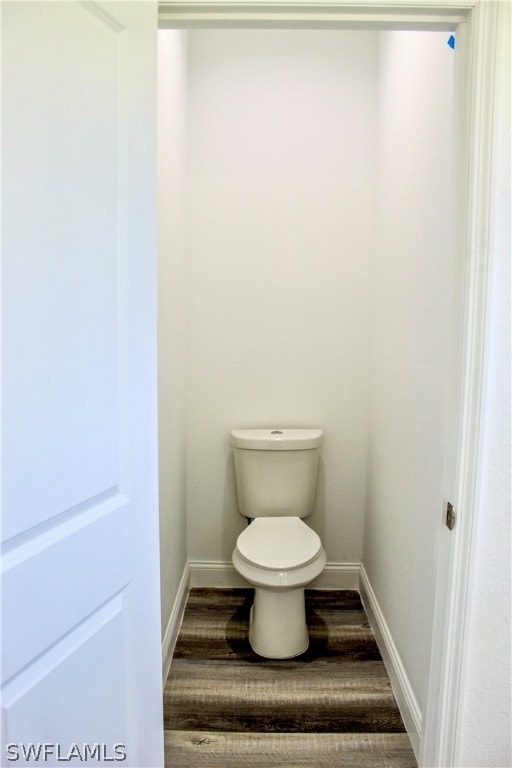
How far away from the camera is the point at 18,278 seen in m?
0.79

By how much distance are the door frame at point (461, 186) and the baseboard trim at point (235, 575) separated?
1.26 metres

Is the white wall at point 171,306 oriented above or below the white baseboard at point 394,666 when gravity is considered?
above

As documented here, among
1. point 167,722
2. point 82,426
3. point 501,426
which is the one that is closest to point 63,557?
point 82,426

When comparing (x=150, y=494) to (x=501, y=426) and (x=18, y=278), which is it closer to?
(x=18, y=278)

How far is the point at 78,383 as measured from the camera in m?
0.89

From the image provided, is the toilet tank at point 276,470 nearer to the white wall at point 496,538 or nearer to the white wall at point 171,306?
the white wall at point 171,306

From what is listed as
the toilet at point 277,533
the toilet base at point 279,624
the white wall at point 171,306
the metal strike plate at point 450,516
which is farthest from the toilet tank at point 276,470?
the metal strike plate at point 450,516

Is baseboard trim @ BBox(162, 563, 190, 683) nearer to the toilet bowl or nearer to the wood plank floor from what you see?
the wood plank floor

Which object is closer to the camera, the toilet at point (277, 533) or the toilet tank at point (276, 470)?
the toilet at point (277, 533)

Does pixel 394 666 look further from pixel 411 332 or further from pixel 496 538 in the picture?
pixel 411 332

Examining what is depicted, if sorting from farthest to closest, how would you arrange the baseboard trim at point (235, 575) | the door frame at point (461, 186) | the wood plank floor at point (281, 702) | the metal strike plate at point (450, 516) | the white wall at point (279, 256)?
the baseboard trim at point (235, 575) < the white wall at point (279, 256) < the wood plank floor at point (281, 702) < the metal strike plate at point (450, 516) < the door frame at point (461, 186)

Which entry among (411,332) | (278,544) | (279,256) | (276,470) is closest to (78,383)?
(411,332)

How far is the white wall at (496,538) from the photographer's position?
98cm

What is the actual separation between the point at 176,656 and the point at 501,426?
5.05 ft
